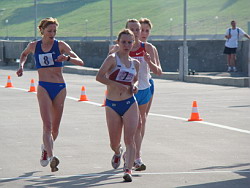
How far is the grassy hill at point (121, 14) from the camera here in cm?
10288

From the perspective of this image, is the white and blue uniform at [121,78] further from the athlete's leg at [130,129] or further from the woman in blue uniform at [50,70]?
the woman in blue uniform at [50,70]

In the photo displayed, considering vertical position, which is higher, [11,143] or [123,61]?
[123,61]

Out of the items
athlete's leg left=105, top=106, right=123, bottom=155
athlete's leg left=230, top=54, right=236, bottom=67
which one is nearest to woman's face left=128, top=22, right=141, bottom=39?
athlete's leg left=105, top=106, right=123, bottom=155

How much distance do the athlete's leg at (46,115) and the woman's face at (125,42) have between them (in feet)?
4.92

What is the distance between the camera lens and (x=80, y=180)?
891 cm

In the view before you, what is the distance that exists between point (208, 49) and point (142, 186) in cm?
2619

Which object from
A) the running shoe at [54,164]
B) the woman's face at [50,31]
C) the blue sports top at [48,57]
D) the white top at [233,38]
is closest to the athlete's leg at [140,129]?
the running shoe at [54,164]

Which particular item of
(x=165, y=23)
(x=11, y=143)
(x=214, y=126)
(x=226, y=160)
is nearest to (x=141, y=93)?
(x=226, y=160)

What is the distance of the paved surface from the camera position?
29.5 feet

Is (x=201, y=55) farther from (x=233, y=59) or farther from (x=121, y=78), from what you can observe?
(x=121, y=78)

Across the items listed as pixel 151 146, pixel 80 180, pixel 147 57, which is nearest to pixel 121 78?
pixel 147 57

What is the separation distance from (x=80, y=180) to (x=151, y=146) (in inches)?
127

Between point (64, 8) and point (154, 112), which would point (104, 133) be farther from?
point (64, 8)

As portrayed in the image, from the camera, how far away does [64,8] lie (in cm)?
12925
